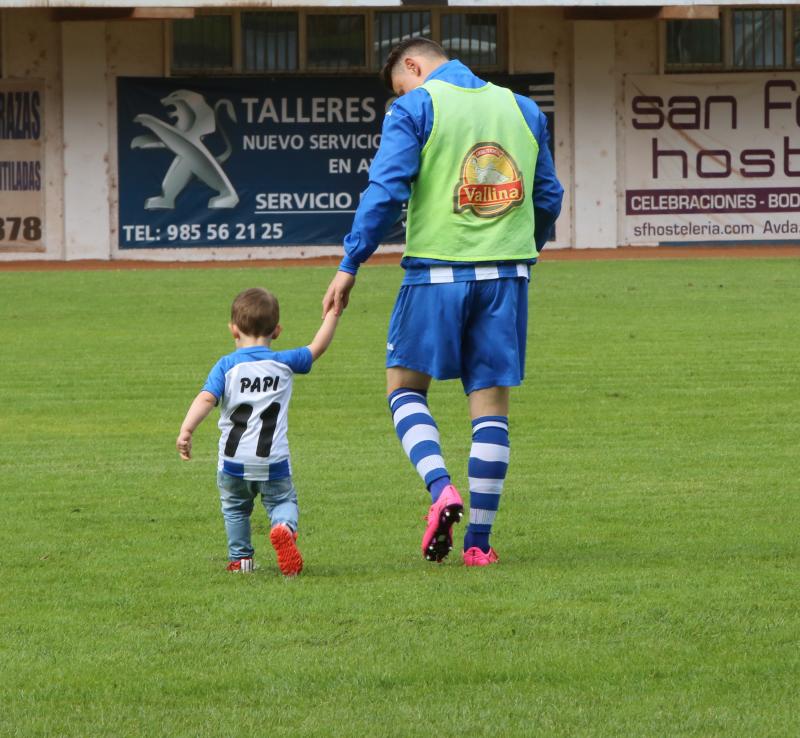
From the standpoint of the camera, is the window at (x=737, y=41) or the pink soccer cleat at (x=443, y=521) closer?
the pink soccer cleat at (x=443, y=521)

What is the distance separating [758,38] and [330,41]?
8200mm

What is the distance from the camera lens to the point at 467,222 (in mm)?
5906

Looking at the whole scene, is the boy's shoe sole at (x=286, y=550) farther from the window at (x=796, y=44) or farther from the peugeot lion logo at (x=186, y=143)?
the window at (x=796, y=44)

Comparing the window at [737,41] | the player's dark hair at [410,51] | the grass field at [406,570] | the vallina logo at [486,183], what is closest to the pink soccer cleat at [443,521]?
the grass field at [406,570]

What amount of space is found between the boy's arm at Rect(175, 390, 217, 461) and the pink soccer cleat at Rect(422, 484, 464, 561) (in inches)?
33.1

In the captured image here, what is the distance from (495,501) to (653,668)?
168 centimetres

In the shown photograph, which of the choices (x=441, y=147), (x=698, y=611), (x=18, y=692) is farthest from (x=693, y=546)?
(x=18, y=692)

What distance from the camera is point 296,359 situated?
18.5 feet

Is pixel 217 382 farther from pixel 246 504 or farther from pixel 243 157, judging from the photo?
pixel 243 157

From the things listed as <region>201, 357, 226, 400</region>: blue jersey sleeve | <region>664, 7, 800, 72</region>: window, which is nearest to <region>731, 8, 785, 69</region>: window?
<region>664, 7, 800, 72</region>: window

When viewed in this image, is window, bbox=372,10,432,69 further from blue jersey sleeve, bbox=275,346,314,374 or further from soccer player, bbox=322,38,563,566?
blue jersey sleeve, bbox=275,346,314,374

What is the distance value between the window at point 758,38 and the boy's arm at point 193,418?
27215mm

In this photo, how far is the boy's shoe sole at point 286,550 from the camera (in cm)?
550

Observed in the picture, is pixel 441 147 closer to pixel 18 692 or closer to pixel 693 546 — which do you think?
pixel 693 546
